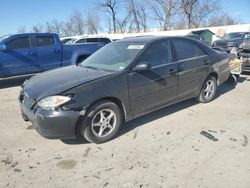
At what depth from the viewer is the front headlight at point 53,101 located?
3699 millimetres

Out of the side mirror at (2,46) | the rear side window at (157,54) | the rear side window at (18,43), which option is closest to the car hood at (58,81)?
the rear side window at (157,54)

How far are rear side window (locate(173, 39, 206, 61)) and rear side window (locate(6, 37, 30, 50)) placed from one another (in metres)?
5.67

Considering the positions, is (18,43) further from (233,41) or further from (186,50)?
(233,41)

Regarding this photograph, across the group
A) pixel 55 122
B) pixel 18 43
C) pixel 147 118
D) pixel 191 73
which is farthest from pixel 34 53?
pixel 55 122

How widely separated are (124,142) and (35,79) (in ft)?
6.21

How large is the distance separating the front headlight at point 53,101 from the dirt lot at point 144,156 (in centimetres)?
70

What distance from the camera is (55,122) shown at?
369 cm

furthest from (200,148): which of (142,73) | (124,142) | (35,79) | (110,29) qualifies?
(110,29)

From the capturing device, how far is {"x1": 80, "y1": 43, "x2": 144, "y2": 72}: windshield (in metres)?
4.53

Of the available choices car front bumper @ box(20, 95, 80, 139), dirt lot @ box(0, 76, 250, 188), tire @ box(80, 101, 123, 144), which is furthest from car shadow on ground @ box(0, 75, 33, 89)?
tire @ box(80, 101, 123, 144)

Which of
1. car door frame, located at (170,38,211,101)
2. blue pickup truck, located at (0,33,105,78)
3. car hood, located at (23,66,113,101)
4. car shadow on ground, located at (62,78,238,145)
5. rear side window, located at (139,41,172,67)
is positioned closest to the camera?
car hood, located at (23,66,113,101)

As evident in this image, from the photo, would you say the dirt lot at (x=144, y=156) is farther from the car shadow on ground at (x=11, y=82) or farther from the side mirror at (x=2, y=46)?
the car shadow on ground at (x=11, y=82)

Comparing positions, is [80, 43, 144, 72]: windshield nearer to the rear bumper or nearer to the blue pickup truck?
the rear bumper

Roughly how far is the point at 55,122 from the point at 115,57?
1735 millimetres
